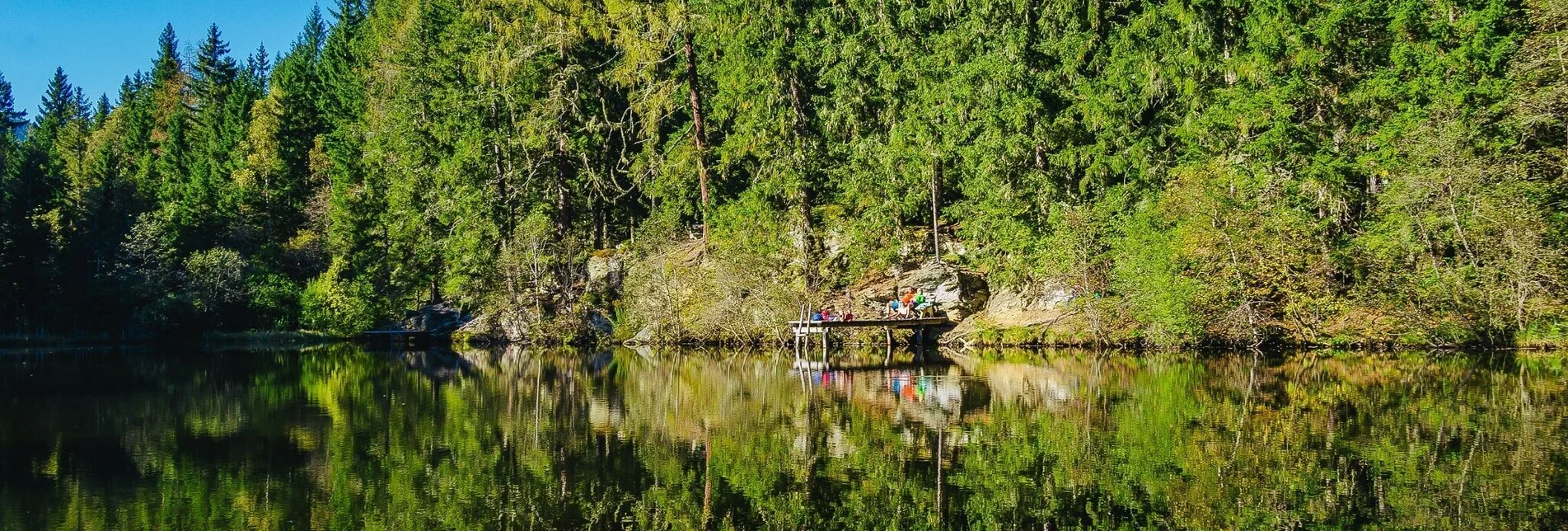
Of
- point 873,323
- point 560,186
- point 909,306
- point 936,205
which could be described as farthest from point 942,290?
point 560,186

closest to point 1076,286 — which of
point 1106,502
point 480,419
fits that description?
point 480,419

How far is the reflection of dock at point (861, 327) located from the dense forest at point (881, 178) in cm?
158

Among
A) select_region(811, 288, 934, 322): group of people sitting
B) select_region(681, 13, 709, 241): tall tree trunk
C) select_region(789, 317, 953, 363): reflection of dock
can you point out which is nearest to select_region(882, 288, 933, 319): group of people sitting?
select_region(811, 288, 934, 322): group of people sitting

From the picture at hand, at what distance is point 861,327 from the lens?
3766cm

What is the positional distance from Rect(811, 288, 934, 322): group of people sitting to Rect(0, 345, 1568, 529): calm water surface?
12098 mm

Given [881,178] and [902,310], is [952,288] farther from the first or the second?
[881,178]

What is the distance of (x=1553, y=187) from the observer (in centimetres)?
2848

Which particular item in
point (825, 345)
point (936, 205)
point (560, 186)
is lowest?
point (825, 345)

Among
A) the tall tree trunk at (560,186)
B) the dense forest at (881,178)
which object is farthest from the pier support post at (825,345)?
the tall tree trunk at (560,186)

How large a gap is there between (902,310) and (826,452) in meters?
24.3

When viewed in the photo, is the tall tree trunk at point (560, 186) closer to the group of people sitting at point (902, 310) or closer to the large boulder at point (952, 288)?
the group of people sitting at point (902, 310)

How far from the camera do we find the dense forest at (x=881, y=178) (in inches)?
1184

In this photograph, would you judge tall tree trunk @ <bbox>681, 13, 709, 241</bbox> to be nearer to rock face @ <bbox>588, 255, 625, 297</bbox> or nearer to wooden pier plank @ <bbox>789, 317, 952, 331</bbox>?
rock face @ <bbox>588, 255, 625, 297</bbox>

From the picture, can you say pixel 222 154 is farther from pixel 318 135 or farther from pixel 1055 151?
pixel 1055 151
